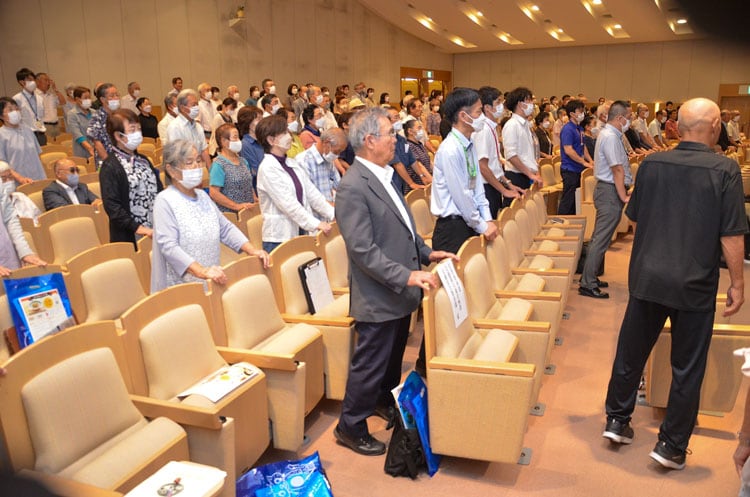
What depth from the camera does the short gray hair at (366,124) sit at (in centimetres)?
258

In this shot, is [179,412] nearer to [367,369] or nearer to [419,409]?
[367,369]

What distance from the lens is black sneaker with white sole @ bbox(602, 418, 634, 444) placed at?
2848 mm

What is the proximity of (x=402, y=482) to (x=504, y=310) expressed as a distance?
1119 mm

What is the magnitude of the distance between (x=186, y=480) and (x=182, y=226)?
4.78 ft

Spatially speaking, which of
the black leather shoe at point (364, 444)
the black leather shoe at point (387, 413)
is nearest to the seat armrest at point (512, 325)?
the black leather shoe at point (387, 413)

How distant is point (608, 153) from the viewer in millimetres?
4824

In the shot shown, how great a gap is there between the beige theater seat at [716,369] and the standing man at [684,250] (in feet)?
0.86

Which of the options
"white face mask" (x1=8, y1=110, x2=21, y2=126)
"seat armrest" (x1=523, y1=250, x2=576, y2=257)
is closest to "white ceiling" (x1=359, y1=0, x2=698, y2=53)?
"seat armrest" (x1=523, y1=250, x2=576, y2=257)

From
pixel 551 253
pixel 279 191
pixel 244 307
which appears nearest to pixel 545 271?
pixel 551 253

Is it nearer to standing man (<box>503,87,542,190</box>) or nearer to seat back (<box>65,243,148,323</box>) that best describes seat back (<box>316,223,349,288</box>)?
seat back (<box>65,243,148,323</box>)

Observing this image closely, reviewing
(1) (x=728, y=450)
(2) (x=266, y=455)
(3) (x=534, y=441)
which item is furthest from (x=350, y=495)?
(1) (x=728, y=450)

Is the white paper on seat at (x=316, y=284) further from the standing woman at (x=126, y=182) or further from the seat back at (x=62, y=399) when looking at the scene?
the seat back at (x=62, y=399)

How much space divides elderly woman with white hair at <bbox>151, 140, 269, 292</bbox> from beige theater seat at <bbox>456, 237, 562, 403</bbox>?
107 centimetres

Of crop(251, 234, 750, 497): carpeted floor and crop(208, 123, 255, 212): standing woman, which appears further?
crop(208, 123, 255, 212): standing woman
